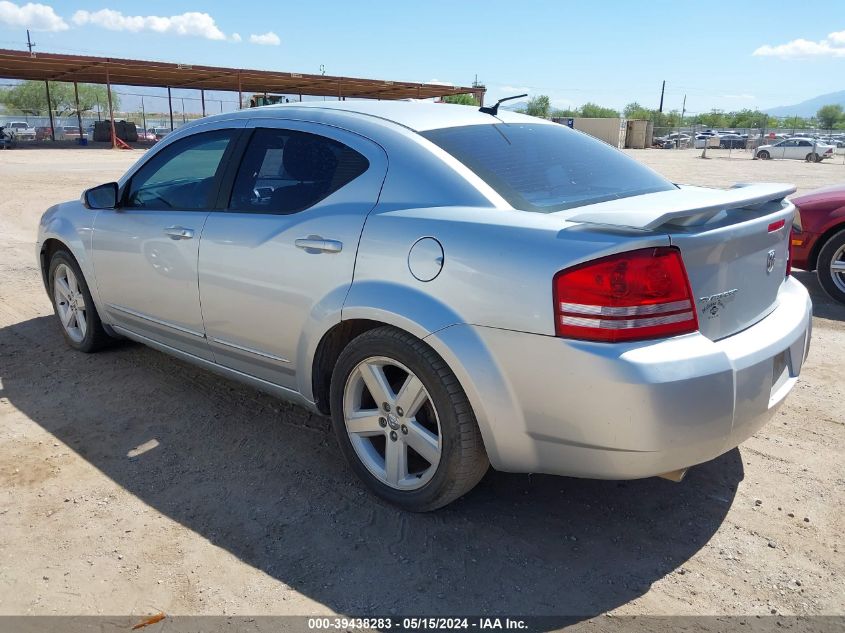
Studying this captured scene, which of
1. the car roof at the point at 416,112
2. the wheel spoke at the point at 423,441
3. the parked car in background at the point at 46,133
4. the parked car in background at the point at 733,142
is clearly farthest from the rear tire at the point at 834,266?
the parked car in background at the point at 733,142

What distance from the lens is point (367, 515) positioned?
297 centimetres

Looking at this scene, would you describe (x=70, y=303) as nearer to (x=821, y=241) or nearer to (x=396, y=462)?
(x=396, y=462)

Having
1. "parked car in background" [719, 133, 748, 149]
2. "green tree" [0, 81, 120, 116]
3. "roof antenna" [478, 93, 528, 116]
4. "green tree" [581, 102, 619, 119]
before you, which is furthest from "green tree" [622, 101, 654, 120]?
"roof antenna" [478, 93, 528, 116]

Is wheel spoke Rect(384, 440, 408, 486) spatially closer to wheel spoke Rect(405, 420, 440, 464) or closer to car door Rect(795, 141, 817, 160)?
wheel spoke Rect(405, 420, 440, 464)

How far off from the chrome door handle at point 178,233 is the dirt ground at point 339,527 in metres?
1.02

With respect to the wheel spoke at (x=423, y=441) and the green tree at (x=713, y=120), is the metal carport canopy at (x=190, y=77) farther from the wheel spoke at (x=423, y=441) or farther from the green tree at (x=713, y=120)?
the green tree at (x=713, y=120)

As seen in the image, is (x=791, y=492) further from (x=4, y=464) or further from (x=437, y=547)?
(x=4, y=464)

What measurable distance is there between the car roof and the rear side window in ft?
0.67

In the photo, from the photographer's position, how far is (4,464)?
3.40m

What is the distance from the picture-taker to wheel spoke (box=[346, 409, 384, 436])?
117 inches

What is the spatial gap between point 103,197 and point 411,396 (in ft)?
8.68

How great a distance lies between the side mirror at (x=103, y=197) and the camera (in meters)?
4.24

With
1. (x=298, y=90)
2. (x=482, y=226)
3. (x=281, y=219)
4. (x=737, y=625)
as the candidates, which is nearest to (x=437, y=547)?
(x=737, y=625)

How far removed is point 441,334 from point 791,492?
6.10ft
